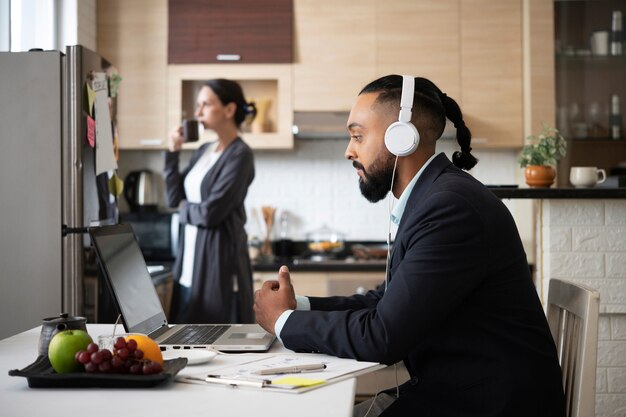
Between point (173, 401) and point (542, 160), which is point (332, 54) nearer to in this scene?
point (542, 160)

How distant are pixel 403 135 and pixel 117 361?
836mm

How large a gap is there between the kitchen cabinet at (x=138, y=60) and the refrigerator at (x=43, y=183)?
1.91 meters

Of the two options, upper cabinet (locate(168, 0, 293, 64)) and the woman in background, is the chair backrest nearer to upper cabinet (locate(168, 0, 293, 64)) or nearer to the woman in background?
the woman in background

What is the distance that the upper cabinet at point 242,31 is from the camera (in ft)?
15.3

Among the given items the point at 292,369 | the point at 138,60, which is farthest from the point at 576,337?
the point at 138,60

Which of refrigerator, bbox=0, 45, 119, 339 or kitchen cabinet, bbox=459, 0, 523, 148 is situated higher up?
kitchen cabinet, bbox=459, 0, 523, 148

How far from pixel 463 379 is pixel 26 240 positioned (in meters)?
1.66

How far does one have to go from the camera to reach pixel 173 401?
1293mm

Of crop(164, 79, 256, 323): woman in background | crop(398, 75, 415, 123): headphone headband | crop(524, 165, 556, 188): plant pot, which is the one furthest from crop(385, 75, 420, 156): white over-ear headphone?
crop(164, 79, 256, 323): woman in background

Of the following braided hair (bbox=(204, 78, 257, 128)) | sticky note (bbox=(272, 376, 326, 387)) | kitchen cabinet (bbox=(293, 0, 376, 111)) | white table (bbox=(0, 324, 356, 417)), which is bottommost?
white table (bbox=(0, 324, 356, 417))

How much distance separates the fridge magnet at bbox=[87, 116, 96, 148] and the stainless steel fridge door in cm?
12

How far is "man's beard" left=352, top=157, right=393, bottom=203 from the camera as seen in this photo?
6.33 feet

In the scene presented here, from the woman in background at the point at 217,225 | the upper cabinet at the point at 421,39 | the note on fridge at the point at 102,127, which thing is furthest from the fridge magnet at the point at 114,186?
the upper cabinet at the point at 421,39

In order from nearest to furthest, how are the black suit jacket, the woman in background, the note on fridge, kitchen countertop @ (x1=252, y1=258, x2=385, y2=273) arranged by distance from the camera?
the black suit jacket
the note on fridge
the woman in background
kitchen countertop @ (x1=252, y1=258, x2=385, y2=273)
